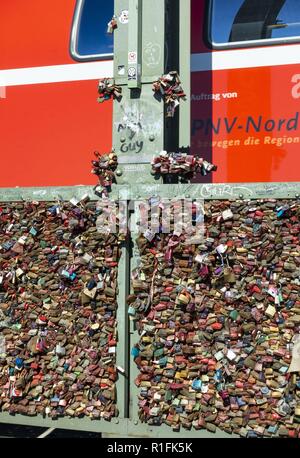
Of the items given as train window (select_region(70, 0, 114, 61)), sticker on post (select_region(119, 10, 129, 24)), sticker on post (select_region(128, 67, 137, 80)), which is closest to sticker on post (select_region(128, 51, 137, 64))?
sticker on post (select_region(128, 67, 137, 80))

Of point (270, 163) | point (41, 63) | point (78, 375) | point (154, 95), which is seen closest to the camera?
point (78, 375)

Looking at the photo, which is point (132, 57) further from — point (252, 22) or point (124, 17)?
point (252, 22)

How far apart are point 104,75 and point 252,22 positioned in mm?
1307

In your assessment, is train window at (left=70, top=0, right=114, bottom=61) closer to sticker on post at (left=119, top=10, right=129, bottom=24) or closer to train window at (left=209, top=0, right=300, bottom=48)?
sticker on post at (left=119, top=10, right=129, bottom=24)

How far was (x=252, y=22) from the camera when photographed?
4844 mm

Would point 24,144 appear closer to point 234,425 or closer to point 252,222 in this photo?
point 252,222

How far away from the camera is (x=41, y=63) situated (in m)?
5.50

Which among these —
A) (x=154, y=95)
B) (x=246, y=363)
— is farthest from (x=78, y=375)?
(x=154, y=95)

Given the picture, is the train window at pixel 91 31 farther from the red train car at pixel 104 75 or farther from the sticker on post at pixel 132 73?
the sticker on post at pixel 132 73

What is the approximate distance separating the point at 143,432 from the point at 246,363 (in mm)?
792

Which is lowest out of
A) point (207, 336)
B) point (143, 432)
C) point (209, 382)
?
point (143, 432)

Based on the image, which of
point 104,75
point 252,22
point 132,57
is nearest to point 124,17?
point 132,57

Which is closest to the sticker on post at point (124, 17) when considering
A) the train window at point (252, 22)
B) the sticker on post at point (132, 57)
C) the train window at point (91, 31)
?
the sticker on post at point (132, 57)

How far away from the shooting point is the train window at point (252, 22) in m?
4.75
